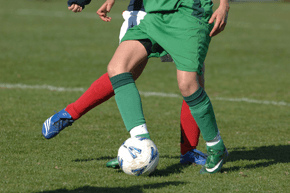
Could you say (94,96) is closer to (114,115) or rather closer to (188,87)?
(188,87)

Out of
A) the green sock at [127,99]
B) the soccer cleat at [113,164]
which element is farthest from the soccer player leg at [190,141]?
the green sock at [127,99]

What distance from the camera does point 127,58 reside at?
304 cm

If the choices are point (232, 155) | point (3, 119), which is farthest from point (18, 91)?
point (232, 155)

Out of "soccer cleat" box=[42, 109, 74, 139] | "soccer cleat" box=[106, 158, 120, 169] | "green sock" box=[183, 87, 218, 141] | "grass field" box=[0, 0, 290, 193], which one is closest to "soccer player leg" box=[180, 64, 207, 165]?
"grass field" box=[0, 0, 290, 193]

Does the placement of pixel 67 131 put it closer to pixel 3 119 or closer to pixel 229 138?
pixel 3 119

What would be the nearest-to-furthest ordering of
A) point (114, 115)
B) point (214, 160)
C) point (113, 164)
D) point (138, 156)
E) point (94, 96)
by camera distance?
point (138, 156) → point (214, 160) → point (113, 164) → point (94, 96) → point (114, 115)

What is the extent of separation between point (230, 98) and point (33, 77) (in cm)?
369

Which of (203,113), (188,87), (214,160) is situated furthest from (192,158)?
(188,87)

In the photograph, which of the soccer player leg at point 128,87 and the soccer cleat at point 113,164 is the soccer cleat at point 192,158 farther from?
the soccer player leg at point 128,87

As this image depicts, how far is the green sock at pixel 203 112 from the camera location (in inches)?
123

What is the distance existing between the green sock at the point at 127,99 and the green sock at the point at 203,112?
414 millimetres

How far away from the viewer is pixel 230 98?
7.01 metres

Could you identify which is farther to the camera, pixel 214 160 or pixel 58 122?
pixel 58 122

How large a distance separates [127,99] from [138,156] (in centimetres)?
40
